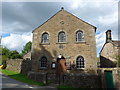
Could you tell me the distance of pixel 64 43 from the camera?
18.9 meters

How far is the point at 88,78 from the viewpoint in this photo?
16.1 metres

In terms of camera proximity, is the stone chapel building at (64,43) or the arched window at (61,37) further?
the arched window at (61,37)

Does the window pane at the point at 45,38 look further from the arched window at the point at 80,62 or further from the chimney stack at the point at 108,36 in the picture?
the chimney stack at the point at 108,36

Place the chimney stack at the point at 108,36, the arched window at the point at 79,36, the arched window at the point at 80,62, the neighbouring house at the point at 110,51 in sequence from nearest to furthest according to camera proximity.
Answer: the arched window at the point at 80,62, the arched window at the point at 79,36, the neighbouring house at the point at 110,51, the chimney stack at the point at 108,36

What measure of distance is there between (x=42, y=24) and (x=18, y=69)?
970cm

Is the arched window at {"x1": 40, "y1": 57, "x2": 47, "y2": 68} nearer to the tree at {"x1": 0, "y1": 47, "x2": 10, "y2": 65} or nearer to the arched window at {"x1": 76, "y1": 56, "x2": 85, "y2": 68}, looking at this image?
the arched window at {"x1": 76, "y1": 56, "x2": 85, "y2": 68}

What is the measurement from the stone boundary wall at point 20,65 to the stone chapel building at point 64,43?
A: 163 inches

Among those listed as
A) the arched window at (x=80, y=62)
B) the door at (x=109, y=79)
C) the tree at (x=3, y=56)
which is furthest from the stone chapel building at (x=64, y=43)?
the tree at (x=3, y=56)

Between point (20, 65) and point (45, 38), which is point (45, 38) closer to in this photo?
point (45, 38)

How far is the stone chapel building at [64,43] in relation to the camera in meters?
18.3

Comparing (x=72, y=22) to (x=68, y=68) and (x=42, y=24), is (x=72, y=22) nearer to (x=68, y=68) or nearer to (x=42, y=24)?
(x=42, y=24)

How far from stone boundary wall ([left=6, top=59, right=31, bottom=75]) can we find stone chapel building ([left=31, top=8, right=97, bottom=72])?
414 centimetres

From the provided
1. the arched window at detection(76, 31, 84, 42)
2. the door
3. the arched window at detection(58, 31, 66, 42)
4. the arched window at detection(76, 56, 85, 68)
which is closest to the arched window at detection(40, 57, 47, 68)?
the arched window at detection(58, 31, 66, 42)

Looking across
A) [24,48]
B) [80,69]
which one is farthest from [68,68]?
[24,48]
